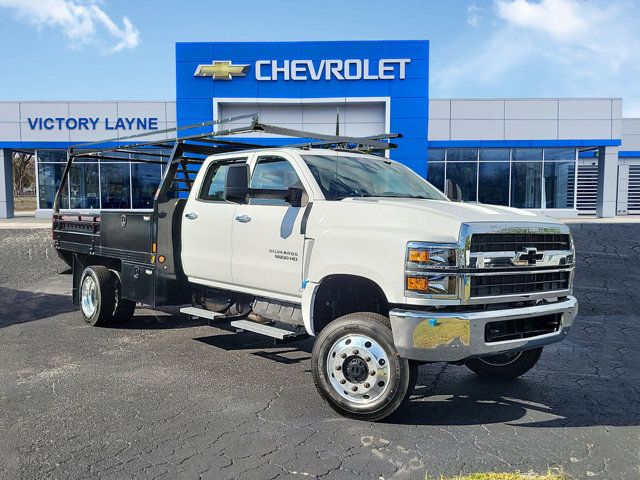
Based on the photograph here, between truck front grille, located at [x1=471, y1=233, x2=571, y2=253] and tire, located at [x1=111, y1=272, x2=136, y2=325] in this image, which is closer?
truck front grille, located at [x1=471, y1=233, x2=571, y2=253]

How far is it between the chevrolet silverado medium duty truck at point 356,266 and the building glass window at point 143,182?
21.0 metres

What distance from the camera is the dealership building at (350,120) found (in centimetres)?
2447

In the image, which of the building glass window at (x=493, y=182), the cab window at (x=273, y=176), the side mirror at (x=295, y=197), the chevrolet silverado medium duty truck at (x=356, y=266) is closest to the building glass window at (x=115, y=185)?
the building glass window at (x=493, y=182)

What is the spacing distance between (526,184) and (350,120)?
926cm

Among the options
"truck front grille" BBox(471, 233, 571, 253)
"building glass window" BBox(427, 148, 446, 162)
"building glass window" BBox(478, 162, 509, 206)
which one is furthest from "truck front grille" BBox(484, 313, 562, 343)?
"building glass window" BBox(478, 162, 509, 206)

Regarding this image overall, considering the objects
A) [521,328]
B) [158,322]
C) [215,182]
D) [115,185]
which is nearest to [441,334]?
[521,328]

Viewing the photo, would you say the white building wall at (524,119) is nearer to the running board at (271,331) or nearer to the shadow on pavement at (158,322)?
the shadow on pavement at (158,322)

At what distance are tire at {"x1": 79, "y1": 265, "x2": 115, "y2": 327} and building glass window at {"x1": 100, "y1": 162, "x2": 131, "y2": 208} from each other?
20635 millimetres

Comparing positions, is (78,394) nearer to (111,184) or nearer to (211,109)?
(211,109)

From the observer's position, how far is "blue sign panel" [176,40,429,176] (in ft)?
79.9

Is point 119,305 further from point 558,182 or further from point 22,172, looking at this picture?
point 22,172

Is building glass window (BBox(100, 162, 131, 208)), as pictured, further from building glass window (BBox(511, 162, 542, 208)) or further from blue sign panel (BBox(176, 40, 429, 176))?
building glass window (BBox(511, 162, 542, 208))

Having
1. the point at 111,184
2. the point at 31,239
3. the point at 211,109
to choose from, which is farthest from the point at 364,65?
the point at 31,239

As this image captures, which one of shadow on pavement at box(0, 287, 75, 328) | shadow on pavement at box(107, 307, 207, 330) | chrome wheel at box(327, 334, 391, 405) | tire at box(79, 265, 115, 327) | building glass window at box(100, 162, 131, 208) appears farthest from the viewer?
building glass window at box(100, 162, 131, 208)
